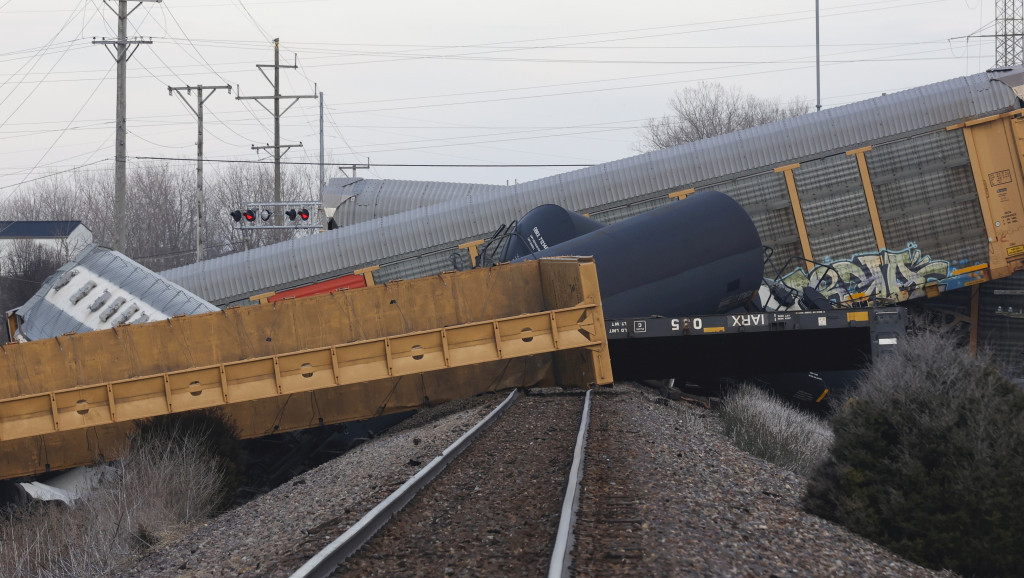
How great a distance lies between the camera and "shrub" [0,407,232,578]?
7.75 metres

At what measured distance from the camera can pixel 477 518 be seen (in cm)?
654

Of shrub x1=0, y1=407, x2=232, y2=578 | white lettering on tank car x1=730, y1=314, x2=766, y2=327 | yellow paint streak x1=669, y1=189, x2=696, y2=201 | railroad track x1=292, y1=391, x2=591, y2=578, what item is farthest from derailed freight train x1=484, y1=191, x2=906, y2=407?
yellow paint streak x1=669, y1=189, x2=696, y2=201

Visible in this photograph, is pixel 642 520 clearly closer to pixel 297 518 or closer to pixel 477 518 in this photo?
pixel 477 518

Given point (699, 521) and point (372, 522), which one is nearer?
point (372, 522)

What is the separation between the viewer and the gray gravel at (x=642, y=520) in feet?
18.1

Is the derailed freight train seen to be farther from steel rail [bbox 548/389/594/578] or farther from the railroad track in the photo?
steel rail [bbox 548/389/594/578]

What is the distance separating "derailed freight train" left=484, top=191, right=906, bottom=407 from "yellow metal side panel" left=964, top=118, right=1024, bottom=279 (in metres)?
7.93

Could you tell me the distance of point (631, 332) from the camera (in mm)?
13477

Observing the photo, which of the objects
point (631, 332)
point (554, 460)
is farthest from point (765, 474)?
point (631, 332)

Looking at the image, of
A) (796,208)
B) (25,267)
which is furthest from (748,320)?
(25,267)

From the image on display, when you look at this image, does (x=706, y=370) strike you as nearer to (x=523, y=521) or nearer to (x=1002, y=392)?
(x=1002, y=392)

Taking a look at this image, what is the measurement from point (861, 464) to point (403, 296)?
29.3 feet

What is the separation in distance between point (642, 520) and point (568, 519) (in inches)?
23.0

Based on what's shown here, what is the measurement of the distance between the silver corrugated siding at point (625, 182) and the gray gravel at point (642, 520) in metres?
14.1
